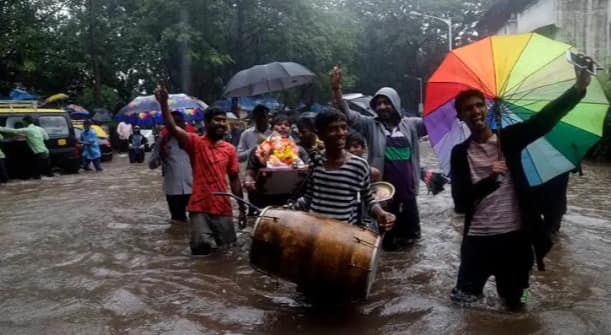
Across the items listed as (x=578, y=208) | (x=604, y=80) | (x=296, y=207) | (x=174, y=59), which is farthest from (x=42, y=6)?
(x=296, y=207)

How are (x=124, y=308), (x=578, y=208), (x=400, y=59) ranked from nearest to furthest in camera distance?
(x=124, y=308), (x=578, y=208), (x=400, y=59)

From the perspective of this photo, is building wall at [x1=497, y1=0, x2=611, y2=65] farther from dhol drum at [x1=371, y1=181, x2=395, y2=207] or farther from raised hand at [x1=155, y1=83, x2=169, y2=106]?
raised hand at [x1=155, y1=83, x2=169, y2=106]

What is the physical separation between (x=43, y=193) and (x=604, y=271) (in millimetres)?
10752

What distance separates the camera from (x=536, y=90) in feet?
13.4

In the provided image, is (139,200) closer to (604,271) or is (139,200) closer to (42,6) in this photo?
(604,271)

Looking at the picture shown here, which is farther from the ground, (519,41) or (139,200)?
(519,41)

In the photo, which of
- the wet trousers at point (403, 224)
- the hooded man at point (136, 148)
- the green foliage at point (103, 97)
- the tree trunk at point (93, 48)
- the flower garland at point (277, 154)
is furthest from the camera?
the green foliage at point (103, 97)

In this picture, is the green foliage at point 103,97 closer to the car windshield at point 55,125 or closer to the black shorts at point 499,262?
the car windshield at point 55,125

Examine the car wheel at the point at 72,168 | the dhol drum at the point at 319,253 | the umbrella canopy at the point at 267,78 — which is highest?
the umbrella canopy at the point at 267,78

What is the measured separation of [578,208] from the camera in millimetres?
9055

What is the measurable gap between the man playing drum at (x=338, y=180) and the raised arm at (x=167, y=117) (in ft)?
5.18

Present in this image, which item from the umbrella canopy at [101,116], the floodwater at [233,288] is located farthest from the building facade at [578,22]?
the umbrella canopy at [101,116]

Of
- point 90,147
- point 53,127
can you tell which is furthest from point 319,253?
point 90,147

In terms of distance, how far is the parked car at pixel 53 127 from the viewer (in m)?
15.8
